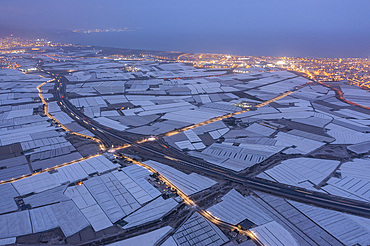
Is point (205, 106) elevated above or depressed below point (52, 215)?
above

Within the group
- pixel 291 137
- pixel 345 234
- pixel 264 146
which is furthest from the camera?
pixel 291 137

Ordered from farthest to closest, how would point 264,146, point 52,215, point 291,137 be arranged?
point 291,137
point 264,146
point 52,215

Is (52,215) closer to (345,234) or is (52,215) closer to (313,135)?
(345,234)

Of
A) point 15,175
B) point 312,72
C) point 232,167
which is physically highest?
point 312,72

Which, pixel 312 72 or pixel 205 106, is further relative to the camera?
pixel 312 72

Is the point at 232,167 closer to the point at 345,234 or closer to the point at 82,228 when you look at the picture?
the point at 345,234

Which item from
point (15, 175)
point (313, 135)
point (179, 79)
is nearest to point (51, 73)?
point (179, 79)

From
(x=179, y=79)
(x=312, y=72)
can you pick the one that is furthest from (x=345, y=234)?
(x=312, y=72)

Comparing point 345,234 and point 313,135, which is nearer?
point 345,234

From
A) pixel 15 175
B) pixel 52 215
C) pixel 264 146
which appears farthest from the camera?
pixel 264 146
